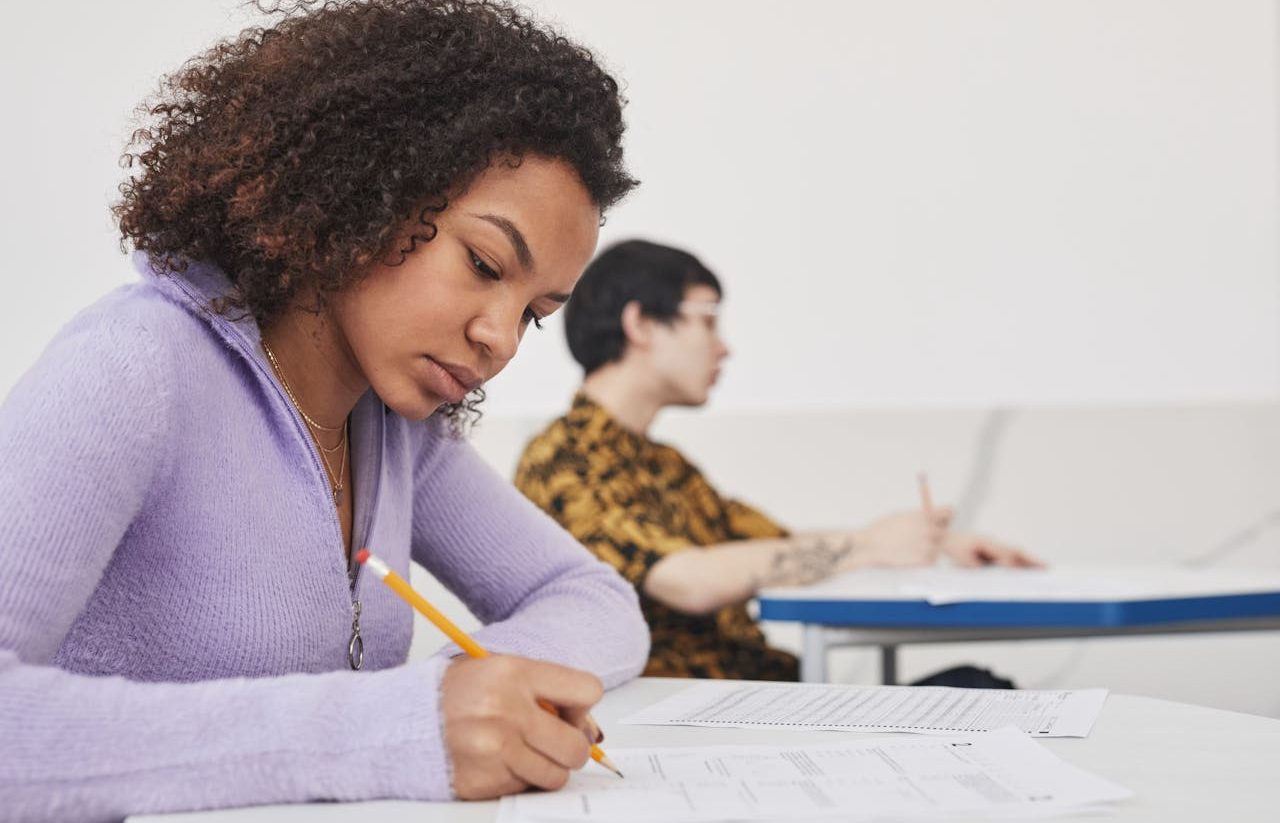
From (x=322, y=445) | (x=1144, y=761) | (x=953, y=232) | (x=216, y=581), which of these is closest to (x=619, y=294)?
(x=953, y=232)

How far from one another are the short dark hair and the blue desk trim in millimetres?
778

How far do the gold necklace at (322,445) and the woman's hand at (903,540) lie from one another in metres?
1.31

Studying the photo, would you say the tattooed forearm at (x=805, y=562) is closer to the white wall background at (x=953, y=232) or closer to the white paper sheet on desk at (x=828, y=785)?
the white wall background at (x=953, y=232)

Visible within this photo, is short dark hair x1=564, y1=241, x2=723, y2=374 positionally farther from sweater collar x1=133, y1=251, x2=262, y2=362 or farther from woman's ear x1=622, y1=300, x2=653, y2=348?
sweater collar x1=133, y1=251, x2=262, y2=362

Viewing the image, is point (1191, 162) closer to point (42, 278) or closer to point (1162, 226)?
point (1162, 226)

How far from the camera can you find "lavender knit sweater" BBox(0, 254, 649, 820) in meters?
0.71

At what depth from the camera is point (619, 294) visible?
8.23ft

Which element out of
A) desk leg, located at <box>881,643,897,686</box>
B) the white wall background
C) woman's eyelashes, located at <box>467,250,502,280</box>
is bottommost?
desk leg, located at <box>881,643,897,686</box>

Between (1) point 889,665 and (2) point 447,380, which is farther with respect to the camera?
(1) point 889,665

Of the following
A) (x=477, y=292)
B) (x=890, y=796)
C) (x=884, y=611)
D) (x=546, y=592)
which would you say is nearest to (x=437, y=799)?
(x=890, y=796)

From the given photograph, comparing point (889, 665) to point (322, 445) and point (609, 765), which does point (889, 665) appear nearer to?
point (322, 445)

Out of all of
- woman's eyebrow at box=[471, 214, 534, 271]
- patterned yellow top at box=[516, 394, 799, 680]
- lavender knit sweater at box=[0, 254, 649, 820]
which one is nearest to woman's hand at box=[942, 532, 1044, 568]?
patterned yellow top at box=[516, 394, 799, 680]

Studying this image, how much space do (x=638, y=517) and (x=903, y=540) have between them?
51 cm

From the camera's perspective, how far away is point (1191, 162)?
3.40m
